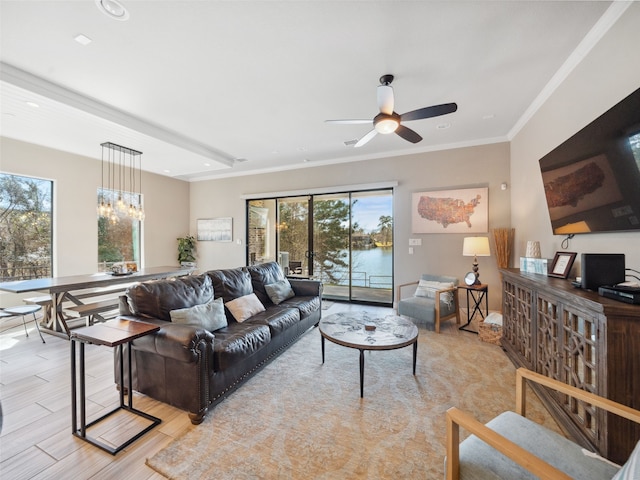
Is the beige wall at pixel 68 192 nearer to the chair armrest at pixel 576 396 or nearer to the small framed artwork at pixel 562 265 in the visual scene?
the chair armrest at pixel 576 396

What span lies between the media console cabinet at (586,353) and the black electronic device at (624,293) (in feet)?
0.16

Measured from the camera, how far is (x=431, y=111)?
8.09ft

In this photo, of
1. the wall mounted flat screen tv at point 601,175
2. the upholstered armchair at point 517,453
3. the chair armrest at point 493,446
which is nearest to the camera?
the chair armrest at point 493,446

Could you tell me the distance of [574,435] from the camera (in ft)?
5.47

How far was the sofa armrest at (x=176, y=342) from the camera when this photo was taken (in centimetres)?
186

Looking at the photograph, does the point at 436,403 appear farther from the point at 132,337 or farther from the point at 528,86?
the point at 528,86

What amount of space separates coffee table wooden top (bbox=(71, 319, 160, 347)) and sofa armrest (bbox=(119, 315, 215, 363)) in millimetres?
89

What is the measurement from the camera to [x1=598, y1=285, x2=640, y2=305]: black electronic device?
1.40 meters

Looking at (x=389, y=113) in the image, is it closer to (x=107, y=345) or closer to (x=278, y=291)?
(x=278, y=291)

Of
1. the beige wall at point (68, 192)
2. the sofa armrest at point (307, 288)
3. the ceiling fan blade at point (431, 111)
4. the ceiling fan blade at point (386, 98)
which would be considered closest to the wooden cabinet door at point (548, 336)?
the ceiling fan blade at point (431, 111)

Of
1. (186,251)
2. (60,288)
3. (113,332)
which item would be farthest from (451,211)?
(186,251)

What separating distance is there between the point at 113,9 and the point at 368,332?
3311 mm

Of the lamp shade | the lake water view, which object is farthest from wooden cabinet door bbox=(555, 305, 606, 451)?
the lake water view

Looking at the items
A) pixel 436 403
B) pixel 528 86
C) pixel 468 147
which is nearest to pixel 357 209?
pixel 468 147
